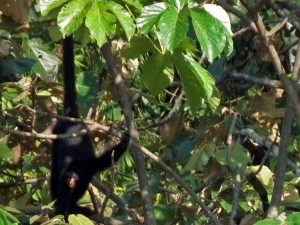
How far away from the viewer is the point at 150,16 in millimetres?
1871

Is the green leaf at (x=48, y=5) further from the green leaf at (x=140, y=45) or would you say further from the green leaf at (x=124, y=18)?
the green leaf at (x=140, y=45)

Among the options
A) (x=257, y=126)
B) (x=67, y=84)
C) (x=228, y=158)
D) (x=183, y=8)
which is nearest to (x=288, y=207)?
(x=228, y=158)

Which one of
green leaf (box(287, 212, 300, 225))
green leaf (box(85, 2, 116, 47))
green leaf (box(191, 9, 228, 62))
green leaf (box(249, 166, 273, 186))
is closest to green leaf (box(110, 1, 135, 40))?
green leaf (box(85, 2, 116, 47))

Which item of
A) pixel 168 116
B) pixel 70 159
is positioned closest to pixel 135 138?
pixel 168 116

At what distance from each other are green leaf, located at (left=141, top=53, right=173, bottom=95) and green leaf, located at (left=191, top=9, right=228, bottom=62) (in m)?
0.39

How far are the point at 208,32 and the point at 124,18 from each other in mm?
184

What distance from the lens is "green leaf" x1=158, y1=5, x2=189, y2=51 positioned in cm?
181

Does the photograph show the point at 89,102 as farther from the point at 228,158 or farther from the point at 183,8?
the point at 183,8

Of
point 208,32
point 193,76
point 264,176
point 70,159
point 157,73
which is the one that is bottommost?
point 70,159

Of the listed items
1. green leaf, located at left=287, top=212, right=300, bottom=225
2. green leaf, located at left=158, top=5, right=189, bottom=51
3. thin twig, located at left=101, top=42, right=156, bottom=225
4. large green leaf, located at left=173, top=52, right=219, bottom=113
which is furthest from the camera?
thin twig, located at left=101, top=42, right=156, bottom=225

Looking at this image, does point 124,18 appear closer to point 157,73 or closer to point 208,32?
point 208,32

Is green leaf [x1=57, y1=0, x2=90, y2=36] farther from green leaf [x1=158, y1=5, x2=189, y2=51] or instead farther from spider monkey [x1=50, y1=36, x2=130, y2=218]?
spider monkey [x1=50, y1=36, x2=130, y2=218]

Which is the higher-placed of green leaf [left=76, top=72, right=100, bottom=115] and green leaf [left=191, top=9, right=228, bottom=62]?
green leaf [left=191, top=9, right=228, bottom=62]

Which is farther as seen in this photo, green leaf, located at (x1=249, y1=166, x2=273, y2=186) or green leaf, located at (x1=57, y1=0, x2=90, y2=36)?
green leaf, located at (x1=249, y1=166, x2=273, y2=186)
